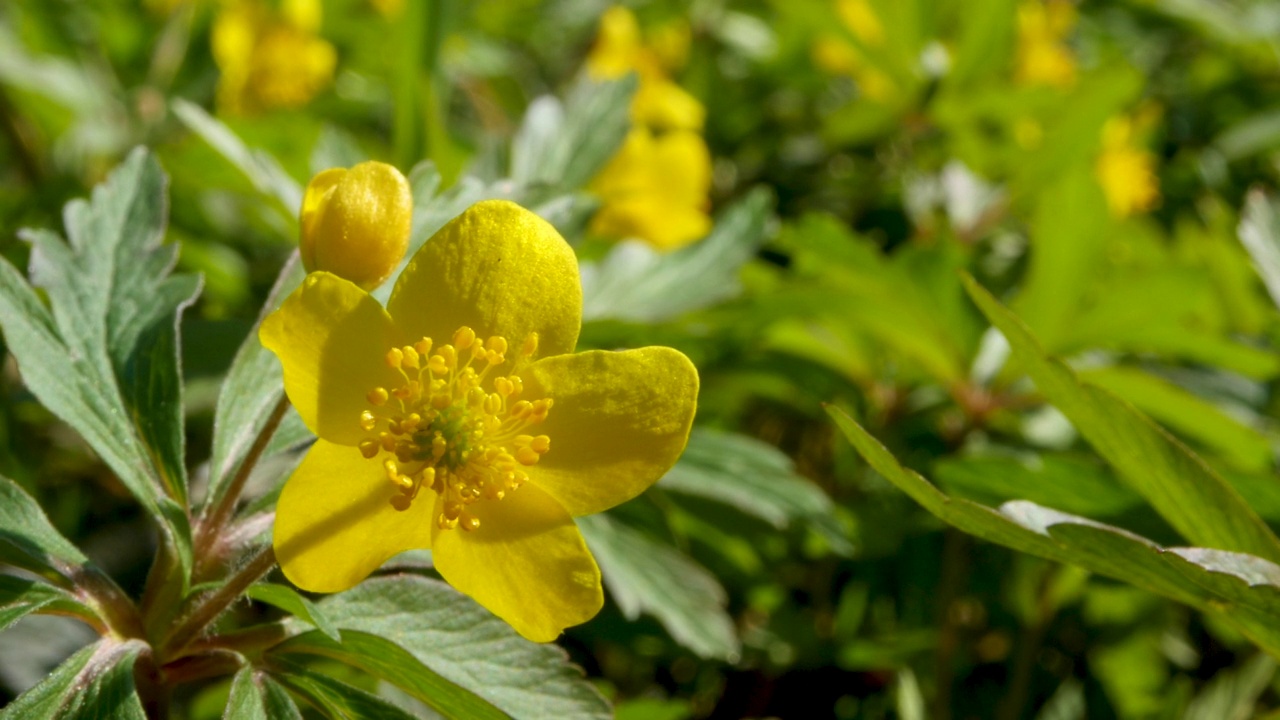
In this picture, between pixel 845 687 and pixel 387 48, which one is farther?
pixel 387 48

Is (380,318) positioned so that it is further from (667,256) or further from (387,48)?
(387,48)

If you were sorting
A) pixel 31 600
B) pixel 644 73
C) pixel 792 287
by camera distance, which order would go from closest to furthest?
pixel 31 600 < pixel 792 287 < pixel 644 73

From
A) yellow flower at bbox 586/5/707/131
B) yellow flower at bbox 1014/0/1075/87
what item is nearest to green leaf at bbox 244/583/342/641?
yellow flower at bbox 586/5/707/131

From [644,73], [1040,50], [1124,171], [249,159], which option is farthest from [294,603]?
[1040,50]

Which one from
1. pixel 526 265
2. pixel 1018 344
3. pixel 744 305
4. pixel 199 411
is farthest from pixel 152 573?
pixel 744 305

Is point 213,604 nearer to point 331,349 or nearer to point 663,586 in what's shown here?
point 331,349

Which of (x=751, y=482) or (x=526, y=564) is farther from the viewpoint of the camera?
(x=751, y=482)

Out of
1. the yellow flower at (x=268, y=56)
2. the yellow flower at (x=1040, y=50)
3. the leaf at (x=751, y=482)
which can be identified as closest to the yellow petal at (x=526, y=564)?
the leaf at (x=751, y=482)
